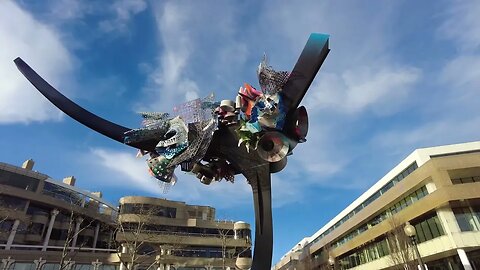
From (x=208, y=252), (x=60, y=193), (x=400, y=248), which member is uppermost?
(x=60, y=193)

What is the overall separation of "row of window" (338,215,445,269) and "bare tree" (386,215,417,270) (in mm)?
157

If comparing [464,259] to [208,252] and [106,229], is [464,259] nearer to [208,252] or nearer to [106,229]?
[208,252]

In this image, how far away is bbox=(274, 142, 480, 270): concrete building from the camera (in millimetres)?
23203

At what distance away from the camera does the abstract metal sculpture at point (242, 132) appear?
10.7 metres

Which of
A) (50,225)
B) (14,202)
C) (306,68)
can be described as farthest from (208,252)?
(306,68)

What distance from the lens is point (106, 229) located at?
48.6m

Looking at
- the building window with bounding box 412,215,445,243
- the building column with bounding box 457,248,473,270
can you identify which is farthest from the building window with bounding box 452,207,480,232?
the building column with bounding box 457,248,473,270

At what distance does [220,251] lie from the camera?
1743 inches

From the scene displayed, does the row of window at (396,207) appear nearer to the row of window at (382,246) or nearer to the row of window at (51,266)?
the row of window at (382,246)

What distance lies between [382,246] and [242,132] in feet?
89.4

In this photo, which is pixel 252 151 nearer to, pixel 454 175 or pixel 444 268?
pixel 454 175

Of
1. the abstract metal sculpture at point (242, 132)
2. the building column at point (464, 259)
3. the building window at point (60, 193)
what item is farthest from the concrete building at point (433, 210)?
the building window at point (60, 193)

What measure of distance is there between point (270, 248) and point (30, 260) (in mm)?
35502

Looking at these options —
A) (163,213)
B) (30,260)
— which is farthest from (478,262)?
(30,260)
